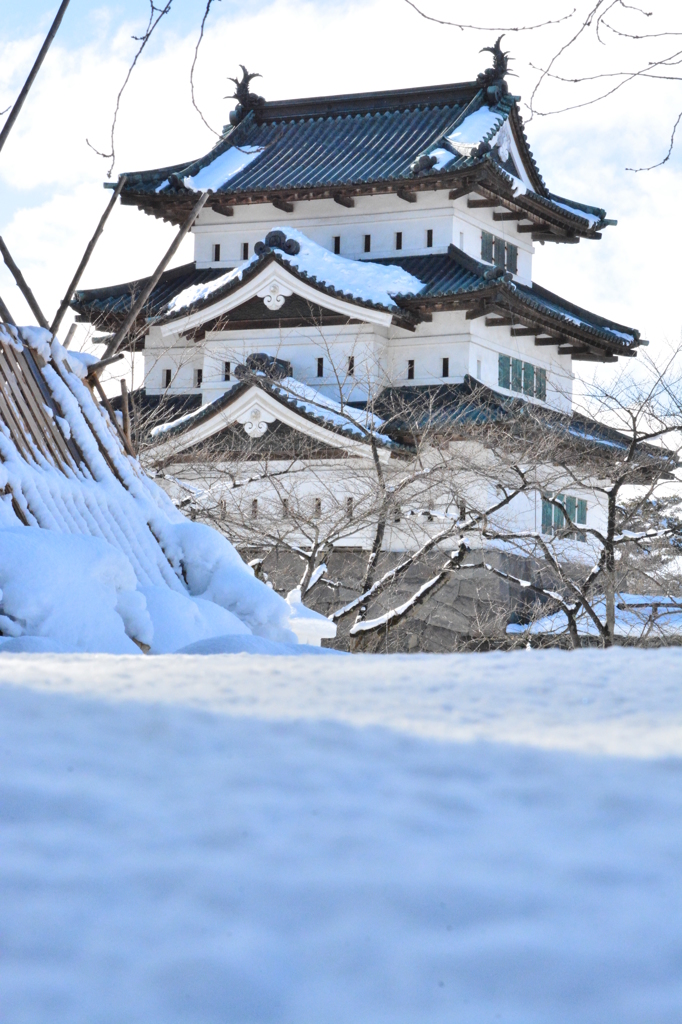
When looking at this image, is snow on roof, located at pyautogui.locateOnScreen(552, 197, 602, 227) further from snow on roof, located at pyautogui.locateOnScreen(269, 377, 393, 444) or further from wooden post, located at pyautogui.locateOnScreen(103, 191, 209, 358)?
wooden post, located at pyautogui.locateOnScreen(103, 191, 209, 358)

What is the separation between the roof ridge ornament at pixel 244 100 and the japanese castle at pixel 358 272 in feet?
0.16

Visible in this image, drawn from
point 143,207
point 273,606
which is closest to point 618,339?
point 143,207

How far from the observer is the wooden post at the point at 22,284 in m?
7.08

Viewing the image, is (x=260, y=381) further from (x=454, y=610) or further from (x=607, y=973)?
(x=607, y=973)

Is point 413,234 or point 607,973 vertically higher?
point 413,234

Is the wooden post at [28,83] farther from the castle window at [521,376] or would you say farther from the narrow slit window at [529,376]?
the narrow slit window at [529,376]

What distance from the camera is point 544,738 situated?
1838mm

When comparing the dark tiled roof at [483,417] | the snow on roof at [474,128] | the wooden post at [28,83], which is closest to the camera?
the wooden post at [28,83]

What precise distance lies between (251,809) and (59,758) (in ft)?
1.12

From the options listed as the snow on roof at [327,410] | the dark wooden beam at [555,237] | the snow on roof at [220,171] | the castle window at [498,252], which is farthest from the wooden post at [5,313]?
the dark wooden beam at [555,237]

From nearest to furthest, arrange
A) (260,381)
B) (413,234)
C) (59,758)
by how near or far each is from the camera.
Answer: (59,758) < (260,381) < (413,234)

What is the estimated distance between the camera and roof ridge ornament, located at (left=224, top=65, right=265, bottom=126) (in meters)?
25.0

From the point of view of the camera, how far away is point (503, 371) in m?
22.9

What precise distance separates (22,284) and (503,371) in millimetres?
16704
